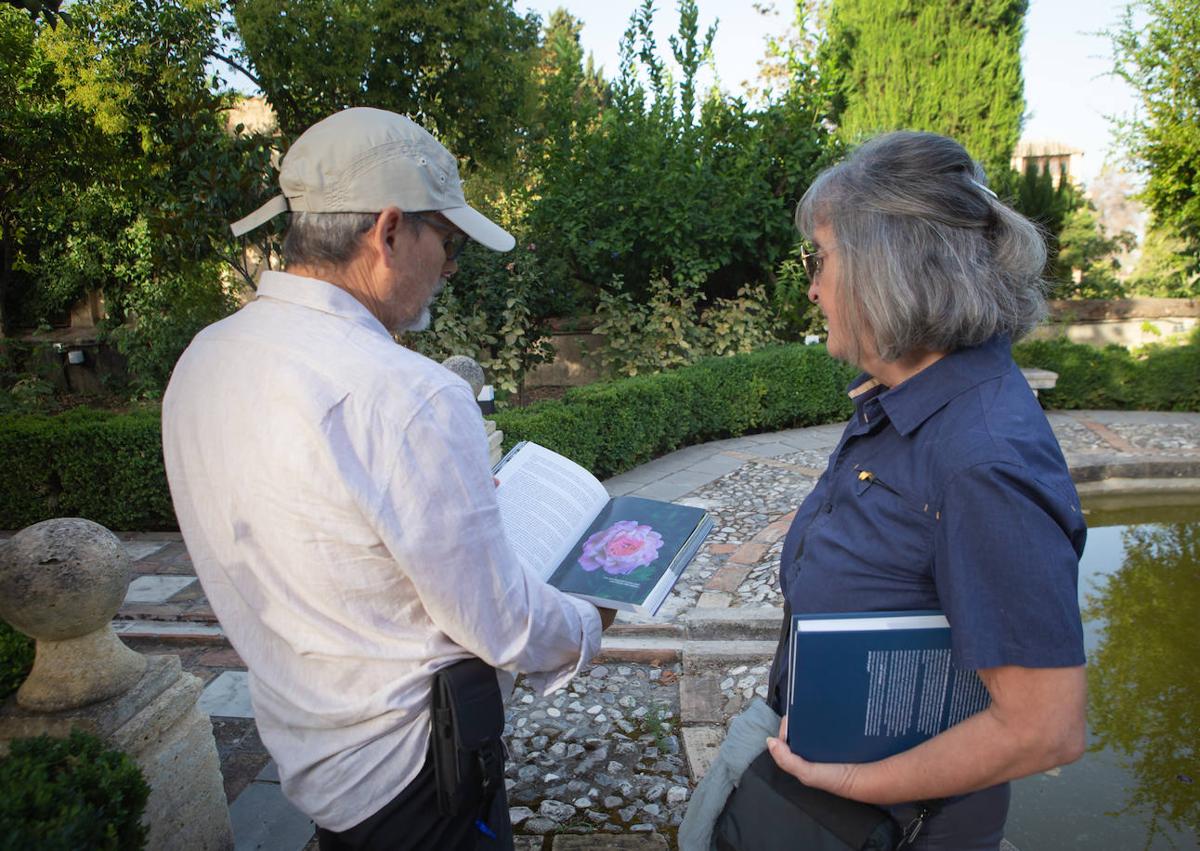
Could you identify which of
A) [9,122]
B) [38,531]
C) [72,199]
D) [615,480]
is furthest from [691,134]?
[38,531]

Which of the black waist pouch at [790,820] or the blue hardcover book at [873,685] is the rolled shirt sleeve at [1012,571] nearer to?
the blue hardcover book at [873,685]

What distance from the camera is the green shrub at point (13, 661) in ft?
6.65

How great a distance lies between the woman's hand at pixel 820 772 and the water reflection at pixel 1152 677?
2.47 m

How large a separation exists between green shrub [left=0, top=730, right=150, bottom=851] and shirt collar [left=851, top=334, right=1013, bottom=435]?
1529mm

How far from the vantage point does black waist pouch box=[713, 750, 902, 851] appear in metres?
1.14

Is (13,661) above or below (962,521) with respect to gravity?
below

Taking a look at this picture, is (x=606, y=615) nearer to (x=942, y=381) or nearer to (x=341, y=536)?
(x=341, y=536)

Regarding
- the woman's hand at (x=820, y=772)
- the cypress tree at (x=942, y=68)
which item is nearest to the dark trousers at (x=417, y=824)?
the woman's hand at (x=820, y=772)

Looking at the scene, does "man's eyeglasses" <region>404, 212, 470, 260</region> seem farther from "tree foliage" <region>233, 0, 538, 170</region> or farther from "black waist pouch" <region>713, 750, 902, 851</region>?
"tree foliage" <region>233, 0, 538, 170</region>

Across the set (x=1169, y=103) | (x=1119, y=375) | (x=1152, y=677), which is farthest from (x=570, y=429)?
(x=1169, y=103)

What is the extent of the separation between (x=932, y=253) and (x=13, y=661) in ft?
8.12

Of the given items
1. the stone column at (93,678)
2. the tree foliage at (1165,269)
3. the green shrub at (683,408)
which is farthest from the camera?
the tree foliage at (1165,269)

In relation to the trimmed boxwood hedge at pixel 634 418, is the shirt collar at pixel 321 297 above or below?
above

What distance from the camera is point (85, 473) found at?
566cm
